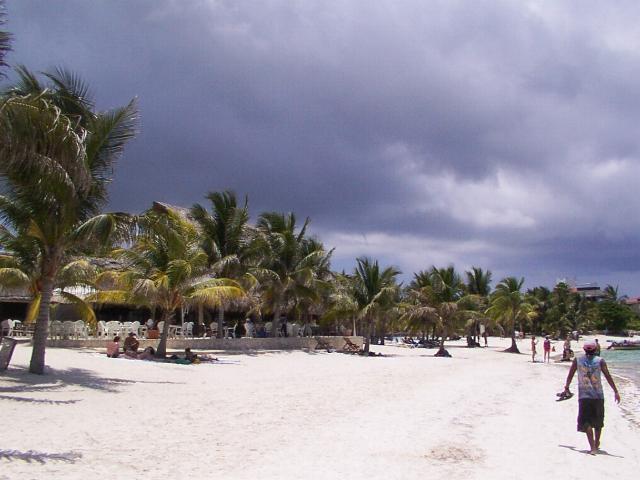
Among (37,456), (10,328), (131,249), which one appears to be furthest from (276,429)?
(10,328)

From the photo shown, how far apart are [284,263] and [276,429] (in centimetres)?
1930

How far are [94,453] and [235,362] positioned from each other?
12.3 m

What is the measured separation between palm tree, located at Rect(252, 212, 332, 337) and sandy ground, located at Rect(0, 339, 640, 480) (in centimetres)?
1215

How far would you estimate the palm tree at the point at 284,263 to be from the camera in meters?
26.8

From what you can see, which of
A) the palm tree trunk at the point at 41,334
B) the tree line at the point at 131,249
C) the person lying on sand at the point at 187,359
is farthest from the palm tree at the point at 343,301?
the palm tree trunk at the point at 41,334

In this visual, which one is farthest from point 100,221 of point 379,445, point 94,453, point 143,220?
point 379,445

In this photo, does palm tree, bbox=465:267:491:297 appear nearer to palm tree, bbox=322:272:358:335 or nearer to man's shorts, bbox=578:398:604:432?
palm tree, bbox=322:272:358:335

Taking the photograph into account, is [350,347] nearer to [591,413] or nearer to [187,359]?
[187,359]

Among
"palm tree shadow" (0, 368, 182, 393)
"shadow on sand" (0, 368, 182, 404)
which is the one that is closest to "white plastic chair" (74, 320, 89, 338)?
"shadow on sand" (0, 368, 182, 404)

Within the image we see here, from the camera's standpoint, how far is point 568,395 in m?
7.86

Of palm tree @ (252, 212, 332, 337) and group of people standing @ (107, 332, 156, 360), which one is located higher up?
palm tree @ (252, 212, 332, 337)

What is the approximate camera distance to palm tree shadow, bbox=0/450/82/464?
571 cm

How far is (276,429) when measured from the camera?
27.0 feet

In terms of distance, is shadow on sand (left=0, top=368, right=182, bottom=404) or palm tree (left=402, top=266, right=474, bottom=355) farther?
palm tree (left=402, top=266, right=474, bottom=355)
